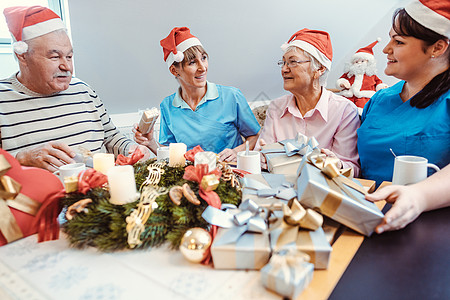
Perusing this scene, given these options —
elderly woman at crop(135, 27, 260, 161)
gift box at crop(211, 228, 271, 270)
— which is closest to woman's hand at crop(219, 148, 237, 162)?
elderly woman at crop(135, 27, 260, 161)

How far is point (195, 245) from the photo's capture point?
681 mm

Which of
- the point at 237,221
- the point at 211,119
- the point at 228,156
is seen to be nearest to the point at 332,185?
the point at 237,221

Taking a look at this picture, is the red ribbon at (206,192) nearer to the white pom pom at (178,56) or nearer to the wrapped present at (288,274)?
the wrapped present at (288,274)

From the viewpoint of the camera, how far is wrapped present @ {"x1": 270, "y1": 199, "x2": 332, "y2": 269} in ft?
2.09

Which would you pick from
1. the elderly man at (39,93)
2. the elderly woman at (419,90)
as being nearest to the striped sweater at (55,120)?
the elderly man at (39,93)

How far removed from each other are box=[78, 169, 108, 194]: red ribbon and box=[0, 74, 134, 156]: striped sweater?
942 mm

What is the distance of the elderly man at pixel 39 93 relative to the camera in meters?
1.49

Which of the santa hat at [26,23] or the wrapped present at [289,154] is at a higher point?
the santa hat at [26,23]

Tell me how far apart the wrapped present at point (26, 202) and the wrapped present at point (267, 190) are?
54 cm

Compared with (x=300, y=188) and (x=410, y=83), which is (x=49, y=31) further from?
(x=410, y=83)

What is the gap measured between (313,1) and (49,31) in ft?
7.62

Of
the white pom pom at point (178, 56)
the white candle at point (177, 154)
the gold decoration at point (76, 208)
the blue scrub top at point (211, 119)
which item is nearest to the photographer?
the gold decoration at point (76, 208)

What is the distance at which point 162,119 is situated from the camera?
7.10ft

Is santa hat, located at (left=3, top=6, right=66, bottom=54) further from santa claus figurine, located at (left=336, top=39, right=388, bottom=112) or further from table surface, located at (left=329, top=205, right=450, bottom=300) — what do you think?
santa claus figurine, located at (left=336, top=39, right=388, bottom=112)
